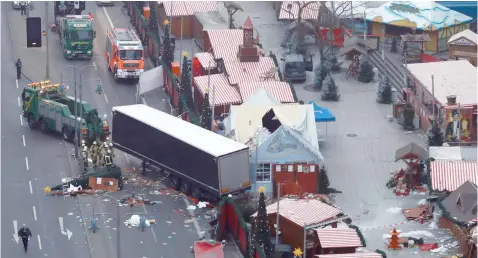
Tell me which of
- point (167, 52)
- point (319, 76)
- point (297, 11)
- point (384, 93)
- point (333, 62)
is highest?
point (297, 11)

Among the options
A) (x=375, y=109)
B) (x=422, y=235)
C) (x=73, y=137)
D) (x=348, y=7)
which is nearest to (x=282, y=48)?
(x=348, y=7)

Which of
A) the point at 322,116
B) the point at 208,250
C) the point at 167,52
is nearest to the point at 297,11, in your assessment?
the point at 167,52

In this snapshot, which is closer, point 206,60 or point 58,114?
point 58,114

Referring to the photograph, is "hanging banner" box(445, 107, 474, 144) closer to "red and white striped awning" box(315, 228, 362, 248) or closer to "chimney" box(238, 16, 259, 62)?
"chimney" box(238, 16, 259, 62)

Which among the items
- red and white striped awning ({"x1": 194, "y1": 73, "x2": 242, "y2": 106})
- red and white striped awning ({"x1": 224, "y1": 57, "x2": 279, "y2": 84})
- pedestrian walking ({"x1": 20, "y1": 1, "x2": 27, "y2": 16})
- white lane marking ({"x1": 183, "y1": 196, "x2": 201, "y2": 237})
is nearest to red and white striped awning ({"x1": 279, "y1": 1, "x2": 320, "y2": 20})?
red and white striped awning ({"x1": 224, "y1": 57, "x2": 279, "y2": 84})

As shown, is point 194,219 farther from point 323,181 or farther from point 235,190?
point 323,181
